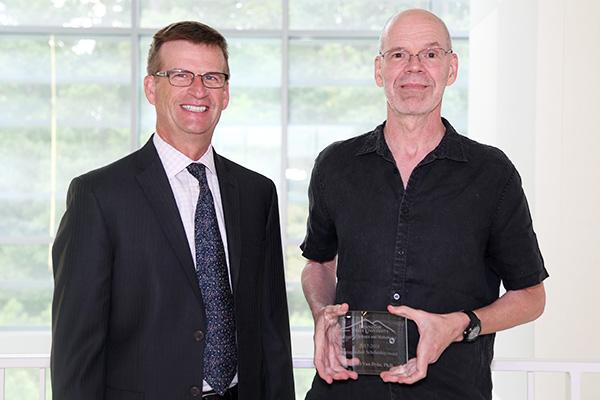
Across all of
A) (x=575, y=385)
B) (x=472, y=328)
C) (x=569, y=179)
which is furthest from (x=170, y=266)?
(x=569, y=179)

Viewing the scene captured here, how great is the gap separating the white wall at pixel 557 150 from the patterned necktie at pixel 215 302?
250cm

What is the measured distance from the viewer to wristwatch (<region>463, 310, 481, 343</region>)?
6.39ft

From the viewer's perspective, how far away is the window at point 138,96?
7906 mm

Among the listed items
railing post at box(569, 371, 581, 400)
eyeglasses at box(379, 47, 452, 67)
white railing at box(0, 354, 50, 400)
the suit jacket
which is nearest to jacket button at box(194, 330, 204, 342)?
the suit jacket

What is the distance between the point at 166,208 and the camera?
6.50 feet

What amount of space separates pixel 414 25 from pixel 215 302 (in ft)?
2.58

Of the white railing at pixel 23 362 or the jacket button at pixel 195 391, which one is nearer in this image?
the jacket button at pixel 195 391

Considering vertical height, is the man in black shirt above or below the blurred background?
below

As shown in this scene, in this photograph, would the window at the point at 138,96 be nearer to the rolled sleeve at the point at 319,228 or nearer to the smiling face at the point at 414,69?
the rolled sleeve at the point at 319,228

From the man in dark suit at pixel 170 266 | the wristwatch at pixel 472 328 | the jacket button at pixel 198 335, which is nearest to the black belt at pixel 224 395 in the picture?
the man in dark suit at pixel 170 266

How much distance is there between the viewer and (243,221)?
6.93ft

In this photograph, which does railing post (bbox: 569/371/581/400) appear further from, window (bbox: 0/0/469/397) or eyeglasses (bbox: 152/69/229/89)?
window (bbox: 0/0/469/397)

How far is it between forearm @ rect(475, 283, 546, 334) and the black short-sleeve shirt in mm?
28

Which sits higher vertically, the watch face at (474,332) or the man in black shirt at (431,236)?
the man in black shirt at (431,236)
